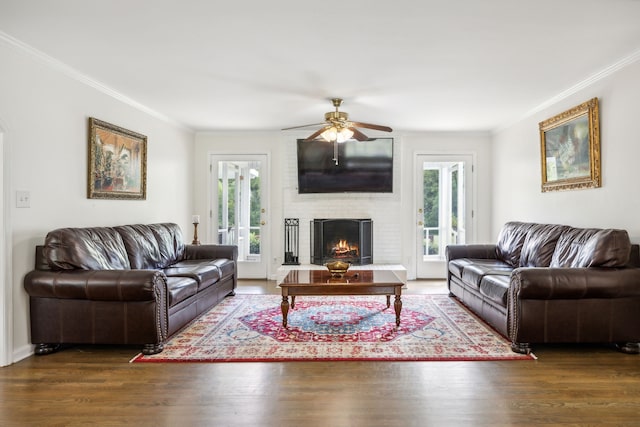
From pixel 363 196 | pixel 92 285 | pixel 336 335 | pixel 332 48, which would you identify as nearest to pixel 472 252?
pixel 363 196

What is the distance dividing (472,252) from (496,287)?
5.75ft

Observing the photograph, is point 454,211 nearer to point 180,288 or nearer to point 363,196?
point 363,196

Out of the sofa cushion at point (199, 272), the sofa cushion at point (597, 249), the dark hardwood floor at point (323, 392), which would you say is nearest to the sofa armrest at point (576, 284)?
the sofa cushion at point (597, 249)

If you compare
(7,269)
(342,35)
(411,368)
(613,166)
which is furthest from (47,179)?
(613,166)

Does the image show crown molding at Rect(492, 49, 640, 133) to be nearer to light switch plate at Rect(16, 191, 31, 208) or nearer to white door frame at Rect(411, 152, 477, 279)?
white door frame at Rect(411, 152, 477, 279)

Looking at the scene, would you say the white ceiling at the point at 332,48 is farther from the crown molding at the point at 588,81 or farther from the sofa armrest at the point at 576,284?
the sofa armrest at the point at 576,284

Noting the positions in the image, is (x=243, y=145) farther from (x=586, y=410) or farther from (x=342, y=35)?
(x=586, y=410)

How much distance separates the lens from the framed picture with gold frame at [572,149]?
382 centimetres

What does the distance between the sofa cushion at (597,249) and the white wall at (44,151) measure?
4.42 metres

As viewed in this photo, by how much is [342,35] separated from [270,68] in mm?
896

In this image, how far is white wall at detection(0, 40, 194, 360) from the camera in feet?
9.92

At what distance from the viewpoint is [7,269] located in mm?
2957

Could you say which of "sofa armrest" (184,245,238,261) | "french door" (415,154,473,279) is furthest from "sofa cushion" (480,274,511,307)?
"sofa armrest" (184,245,238,261)

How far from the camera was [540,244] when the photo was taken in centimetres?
410
